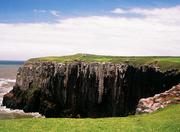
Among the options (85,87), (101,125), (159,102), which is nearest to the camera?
(101,125)

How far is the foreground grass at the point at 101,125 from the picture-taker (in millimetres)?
35222

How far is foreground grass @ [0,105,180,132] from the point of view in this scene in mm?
35222

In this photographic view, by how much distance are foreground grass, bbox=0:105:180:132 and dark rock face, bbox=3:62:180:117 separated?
4012cm

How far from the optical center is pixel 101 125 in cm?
3700

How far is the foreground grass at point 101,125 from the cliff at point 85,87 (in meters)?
40.2

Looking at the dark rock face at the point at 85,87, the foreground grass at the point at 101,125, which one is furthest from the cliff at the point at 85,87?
the foreground grass at the point at 101,125

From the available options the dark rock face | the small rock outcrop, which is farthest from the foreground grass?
the dark rock face

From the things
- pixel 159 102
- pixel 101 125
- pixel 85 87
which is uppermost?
pixel 159 102

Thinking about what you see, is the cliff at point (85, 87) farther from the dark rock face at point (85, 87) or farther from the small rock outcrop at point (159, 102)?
the small rock outcrop at point (159, 102)

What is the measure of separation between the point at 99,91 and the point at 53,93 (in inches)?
738

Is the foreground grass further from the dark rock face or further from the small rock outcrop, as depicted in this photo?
the dark rock face

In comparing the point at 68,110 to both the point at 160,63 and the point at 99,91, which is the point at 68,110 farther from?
the point at 160,63

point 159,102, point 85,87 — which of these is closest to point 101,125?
point 159,102

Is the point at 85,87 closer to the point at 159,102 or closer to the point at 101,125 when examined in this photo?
the point at 159,102
